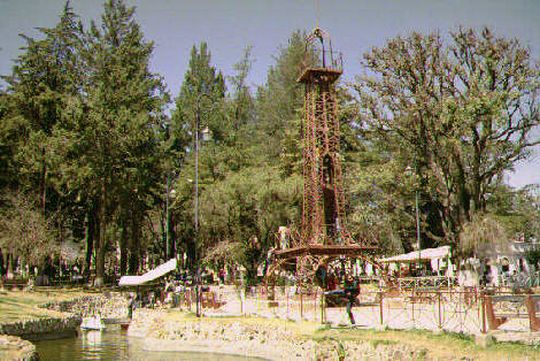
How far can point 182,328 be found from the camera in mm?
22750

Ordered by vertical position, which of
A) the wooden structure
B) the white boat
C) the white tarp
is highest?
the white tarp

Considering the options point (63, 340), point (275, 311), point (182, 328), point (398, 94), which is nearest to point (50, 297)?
point (63, 340)

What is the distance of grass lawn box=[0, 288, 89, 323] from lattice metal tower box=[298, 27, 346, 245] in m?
14.8

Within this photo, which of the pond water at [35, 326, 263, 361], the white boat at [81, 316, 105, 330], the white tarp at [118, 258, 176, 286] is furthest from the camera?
the white tarp at [118, 258, 176, 286]

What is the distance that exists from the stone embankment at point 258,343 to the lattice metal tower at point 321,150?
37.4ft

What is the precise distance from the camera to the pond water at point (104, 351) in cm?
2025

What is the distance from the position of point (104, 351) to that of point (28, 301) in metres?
11.0

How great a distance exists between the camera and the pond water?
20.2 m

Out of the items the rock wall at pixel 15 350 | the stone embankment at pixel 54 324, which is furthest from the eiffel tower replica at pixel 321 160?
the rock wall at pixel 15 350

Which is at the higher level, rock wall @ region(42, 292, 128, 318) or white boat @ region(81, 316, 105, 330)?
rock wall @ region(42, 292, 128, 318)

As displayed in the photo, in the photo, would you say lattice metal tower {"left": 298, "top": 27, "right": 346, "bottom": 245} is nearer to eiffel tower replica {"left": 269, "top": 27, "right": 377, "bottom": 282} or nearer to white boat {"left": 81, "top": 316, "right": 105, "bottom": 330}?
eiffel tower replica {"left": 269, "top": 27, "right": 377, "bottom": 282}

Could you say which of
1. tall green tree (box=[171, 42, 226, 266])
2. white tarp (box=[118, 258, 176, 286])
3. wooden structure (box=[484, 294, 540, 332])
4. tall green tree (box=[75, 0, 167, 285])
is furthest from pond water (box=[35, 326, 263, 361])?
tall green tree (box=[171, 42, 226, 266])

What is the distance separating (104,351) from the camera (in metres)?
22.3

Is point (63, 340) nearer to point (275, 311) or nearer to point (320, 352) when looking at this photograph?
point (275, 311)
